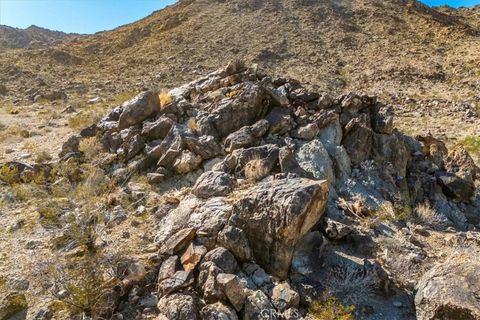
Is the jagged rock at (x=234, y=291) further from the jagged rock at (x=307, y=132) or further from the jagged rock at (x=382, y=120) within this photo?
the jagged rock at (x=382, y=120)

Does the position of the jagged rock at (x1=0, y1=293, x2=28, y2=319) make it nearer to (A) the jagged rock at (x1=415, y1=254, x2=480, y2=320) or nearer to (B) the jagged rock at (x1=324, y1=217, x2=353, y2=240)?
(B) the jagged rock at (x1=324, y1=217, x2=353, y2=240)

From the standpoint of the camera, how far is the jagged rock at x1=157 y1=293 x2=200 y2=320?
4098 mm

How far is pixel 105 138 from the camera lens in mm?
8641

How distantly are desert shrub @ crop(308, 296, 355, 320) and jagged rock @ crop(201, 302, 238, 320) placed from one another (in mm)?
985

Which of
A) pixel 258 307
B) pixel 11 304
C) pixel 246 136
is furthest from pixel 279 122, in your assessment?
pixel 11 304

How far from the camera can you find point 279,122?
7535 mm

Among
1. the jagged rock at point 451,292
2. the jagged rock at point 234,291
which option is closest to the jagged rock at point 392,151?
the jagged rock at point 451,292

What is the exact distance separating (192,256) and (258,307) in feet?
3.65

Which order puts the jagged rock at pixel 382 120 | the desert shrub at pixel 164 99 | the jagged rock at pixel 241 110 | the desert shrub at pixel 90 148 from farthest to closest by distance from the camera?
1. the desert shrub at pixel 164 99
2. the desert shrub at pixel 90 148
3. the jagged rock at pixel 382 120
4. the jagged rock at pixel 241 110

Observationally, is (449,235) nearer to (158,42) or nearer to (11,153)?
(11,153)

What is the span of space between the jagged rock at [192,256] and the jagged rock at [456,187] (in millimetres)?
5730

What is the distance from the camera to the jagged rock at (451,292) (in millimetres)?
3861

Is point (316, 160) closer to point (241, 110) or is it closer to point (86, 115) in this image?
point (241, 110)

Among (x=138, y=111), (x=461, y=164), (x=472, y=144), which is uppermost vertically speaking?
(x=138, y=111)
